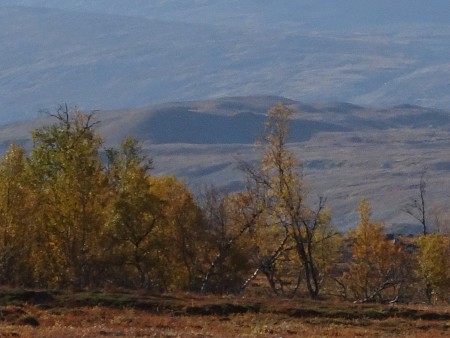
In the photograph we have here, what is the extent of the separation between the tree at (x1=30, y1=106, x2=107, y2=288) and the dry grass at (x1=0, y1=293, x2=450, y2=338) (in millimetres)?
12168

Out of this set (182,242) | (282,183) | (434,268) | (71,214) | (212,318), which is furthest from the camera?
(434,268)

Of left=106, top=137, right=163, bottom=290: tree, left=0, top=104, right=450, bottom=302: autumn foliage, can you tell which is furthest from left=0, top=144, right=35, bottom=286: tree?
left=106, top=137, right=163, bottom=290: tree

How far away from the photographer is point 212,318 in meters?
38.9

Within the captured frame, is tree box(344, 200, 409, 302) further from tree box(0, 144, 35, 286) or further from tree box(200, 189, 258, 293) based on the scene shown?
tree box(0, 144, 35, 286)

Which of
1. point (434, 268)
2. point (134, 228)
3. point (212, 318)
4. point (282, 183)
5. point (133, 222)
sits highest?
point (282, 183)

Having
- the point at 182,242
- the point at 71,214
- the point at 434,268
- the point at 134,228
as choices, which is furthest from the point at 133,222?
the point at 434,268

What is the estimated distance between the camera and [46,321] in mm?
35125

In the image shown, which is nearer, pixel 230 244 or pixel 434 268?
pixel 230 244

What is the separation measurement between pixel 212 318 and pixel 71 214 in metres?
18.4

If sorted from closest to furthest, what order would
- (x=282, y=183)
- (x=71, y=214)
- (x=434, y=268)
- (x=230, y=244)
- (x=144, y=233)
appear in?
(x=282, y=183) → (x=71, y=214) → (x=144, y=233) → (x=230, y=244) → (x=434, y=268)

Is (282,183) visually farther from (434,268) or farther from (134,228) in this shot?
(434,268)

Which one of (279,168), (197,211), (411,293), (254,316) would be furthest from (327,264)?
(254,316)

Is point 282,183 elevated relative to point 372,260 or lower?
elevated

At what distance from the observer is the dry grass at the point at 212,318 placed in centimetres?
3228
